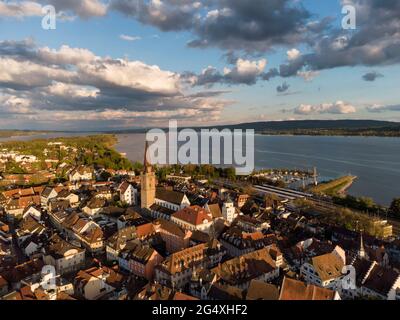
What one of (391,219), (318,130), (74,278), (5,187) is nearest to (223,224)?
(74,278)

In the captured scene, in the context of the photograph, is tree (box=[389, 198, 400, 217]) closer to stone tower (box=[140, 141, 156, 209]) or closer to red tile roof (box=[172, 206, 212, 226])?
red tile roof (box=[172, 206, 212, 226])

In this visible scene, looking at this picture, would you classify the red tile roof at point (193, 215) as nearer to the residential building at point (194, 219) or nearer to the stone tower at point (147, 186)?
the residential building at point (194, 219)

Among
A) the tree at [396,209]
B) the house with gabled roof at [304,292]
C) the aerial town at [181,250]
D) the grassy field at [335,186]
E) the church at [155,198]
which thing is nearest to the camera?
the house with gabled roof at [304,292]

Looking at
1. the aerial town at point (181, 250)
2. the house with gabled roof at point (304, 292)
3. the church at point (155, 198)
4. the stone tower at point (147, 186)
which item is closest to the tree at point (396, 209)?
the aerial town at point (181, 250)

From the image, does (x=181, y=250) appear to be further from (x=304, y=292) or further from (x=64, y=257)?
(x=304, y=292)

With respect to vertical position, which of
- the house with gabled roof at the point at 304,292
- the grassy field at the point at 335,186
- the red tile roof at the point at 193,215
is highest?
the house with gabled roof at the point at 304,292

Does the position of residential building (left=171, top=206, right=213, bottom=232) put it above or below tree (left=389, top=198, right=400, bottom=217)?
above

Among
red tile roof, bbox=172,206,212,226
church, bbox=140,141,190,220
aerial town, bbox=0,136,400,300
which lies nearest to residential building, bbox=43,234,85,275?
aerial town, bbox=0,136,400,300

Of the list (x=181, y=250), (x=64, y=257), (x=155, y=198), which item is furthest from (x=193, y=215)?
(x=64, y=257)

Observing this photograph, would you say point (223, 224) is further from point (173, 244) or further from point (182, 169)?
point (182, 169)
